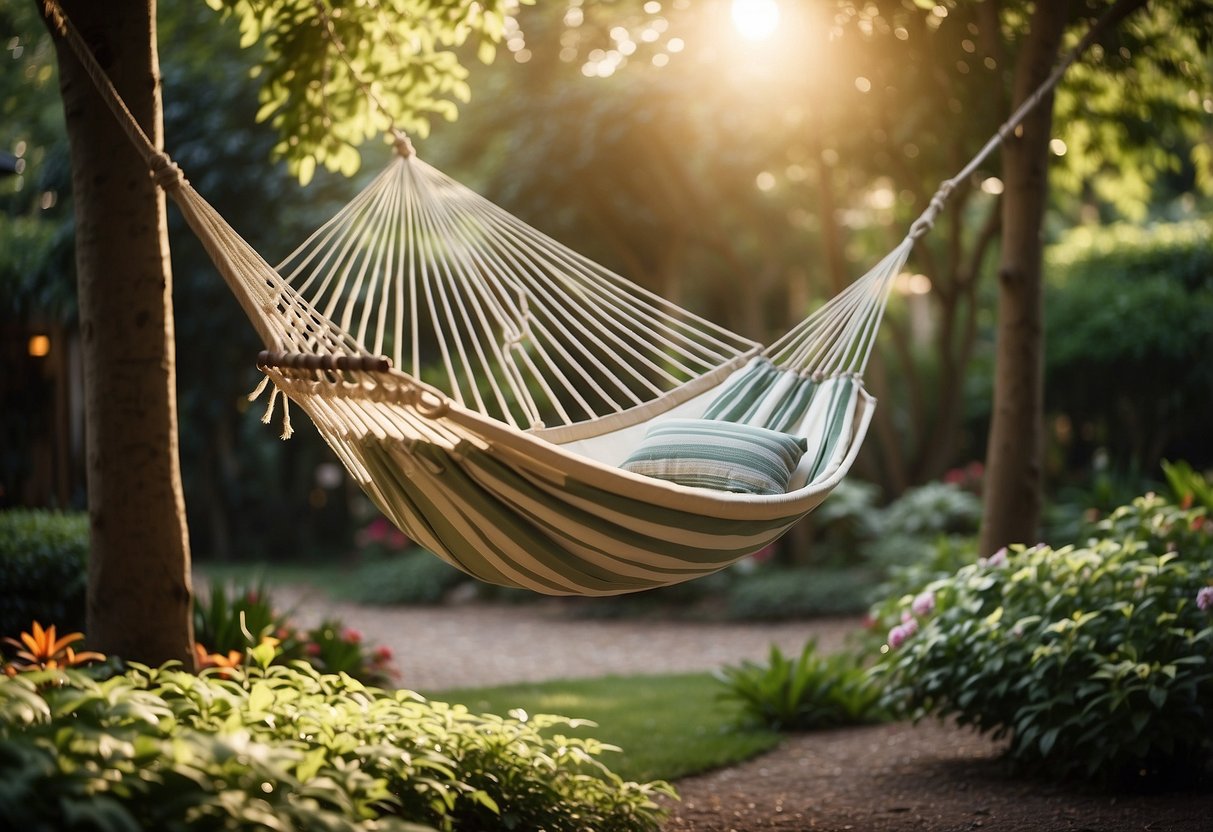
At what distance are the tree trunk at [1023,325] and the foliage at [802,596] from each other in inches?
84.8

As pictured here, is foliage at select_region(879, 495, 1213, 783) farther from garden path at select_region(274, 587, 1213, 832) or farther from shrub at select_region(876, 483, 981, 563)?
shrub at select_region(876, 483, 981, 563)

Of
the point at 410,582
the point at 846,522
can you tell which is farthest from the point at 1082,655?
the point at 410,582

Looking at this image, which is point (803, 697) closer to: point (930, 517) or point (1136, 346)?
point (930, 517)

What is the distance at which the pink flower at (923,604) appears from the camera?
262 centimetres

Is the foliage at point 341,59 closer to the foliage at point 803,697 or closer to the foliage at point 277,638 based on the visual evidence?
the foliage at point 277,638

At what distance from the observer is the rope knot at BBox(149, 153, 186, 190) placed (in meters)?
1.90

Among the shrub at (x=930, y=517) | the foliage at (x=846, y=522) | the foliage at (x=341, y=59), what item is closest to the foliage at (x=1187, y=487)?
the shrub at (x=930, y=517)

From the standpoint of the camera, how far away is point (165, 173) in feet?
6.26

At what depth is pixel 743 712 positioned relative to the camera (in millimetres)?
3156

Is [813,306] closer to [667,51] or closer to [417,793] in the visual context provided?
[667,51]

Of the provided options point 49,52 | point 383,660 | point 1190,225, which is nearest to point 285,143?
point 383,660

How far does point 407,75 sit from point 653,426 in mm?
1197

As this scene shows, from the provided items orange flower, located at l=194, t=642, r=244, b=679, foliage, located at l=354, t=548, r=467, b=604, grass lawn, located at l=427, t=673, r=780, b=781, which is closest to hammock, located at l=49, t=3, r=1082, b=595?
orange flower, located at l=194, t=642, r=244, b=679

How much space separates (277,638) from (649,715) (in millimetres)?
1165
